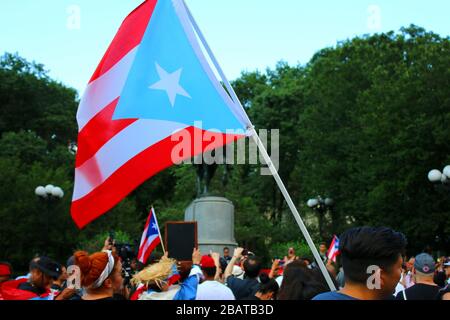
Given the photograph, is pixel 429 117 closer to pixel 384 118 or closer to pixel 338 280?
pixel 384 118

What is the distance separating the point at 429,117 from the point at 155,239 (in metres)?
20.8

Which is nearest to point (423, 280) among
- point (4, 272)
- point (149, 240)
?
point (4, 272)

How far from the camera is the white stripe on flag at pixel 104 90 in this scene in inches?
259

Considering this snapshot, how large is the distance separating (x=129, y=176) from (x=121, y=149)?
0.28 metres

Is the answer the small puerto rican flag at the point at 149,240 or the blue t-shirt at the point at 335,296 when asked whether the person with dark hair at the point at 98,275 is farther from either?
the small puerto rican flag at the point at 149,240

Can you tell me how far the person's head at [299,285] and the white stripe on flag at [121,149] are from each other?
1.78m

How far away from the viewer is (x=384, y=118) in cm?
3294

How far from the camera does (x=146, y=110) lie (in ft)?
21.4

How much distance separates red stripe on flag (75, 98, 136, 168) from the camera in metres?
6.42

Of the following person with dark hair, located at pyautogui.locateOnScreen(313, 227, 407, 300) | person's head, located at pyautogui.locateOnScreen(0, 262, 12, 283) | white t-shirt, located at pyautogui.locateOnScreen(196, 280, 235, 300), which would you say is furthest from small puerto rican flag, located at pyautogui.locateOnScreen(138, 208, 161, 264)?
person with dark hair, located at pyautogui.locateOnScreen(313, 227, 407, 300)

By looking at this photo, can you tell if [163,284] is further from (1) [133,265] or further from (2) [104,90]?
(1) [133,265]

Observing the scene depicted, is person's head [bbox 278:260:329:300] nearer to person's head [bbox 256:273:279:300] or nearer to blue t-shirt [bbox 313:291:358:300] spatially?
person's head [bbox 256:273:279:300]

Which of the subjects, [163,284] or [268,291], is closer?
[163,284]

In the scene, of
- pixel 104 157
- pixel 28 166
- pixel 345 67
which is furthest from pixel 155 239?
pixel 28 166
